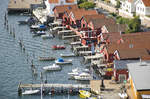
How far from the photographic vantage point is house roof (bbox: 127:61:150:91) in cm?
4653

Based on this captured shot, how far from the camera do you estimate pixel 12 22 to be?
309 feet

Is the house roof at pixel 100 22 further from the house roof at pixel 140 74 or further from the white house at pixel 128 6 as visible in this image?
the house roof at pixel 140 74

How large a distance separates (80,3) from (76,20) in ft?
69.3

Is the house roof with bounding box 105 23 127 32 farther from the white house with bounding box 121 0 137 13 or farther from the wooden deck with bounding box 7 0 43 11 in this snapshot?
the wooden deck with bounding box 7 0 43 11

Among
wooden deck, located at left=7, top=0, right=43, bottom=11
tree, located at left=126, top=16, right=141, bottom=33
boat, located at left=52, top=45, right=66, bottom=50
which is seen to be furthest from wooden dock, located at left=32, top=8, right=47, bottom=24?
tree, located at left=126, top=16, right=141, bottom=33

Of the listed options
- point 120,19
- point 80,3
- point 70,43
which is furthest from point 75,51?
point 80,3

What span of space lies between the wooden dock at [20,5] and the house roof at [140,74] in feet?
184

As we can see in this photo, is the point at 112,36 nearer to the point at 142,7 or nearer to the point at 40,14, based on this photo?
the point at 142,7

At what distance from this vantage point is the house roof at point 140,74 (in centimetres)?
4653

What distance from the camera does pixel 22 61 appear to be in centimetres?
6769

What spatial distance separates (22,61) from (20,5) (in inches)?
1649

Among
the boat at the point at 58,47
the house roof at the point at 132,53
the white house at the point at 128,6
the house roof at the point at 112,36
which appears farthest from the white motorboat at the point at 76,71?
the white house at the point at 128,6

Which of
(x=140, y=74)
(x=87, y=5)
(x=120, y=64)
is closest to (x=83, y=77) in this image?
(x=120, y=64)

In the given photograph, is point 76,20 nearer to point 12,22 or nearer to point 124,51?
point 12,22
